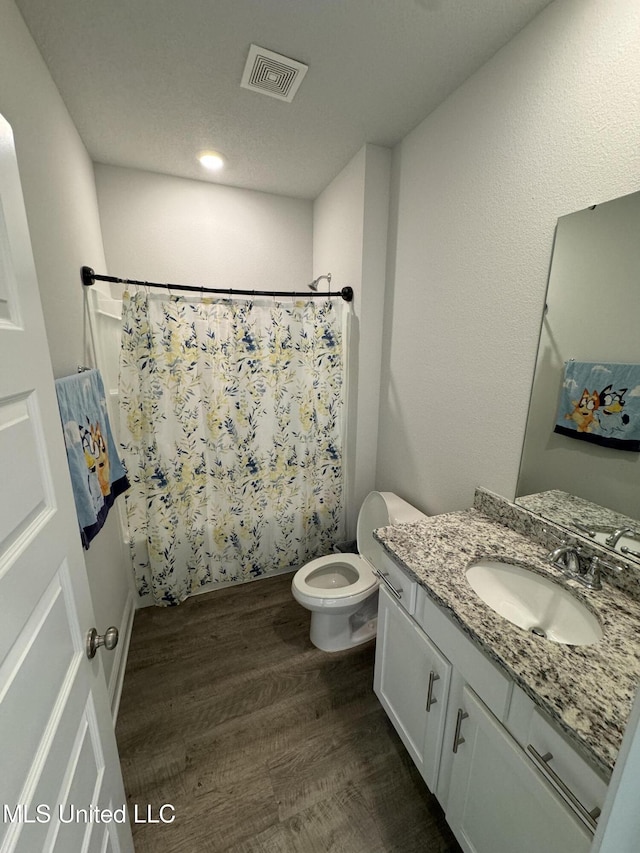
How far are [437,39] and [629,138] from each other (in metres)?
0.78

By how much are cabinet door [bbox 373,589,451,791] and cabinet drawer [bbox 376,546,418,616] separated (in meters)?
0.04

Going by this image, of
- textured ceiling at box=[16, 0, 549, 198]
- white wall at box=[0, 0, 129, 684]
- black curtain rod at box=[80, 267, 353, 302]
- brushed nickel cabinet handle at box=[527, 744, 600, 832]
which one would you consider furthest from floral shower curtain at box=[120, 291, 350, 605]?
brushed nickel cabinet handle at box=[527, 744, 600, 832]

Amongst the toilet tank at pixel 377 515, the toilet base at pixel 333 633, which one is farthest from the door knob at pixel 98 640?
the toilet tank at pixel 377 515

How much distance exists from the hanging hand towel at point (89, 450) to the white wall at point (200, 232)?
1.12 meters

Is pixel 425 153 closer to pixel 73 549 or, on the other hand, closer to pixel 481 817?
pixel 73 549

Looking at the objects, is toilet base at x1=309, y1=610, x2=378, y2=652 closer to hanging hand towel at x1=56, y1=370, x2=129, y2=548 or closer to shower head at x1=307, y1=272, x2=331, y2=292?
hanging hand towel at x1=56, y1=370, x2=129, y2=548

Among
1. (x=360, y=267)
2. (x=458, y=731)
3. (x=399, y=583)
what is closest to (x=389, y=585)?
(x=399, y=583)

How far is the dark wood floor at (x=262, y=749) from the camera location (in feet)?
3.56

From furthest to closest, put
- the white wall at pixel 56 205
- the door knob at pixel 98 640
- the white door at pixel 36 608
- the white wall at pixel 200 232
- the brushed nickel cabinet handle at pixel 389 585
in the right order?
1. the white wall at pixel 200 232
2. the brushed nickel cabinet handle at pixel 389 585
3. the white wall at pixel 56 205
4. the door knob at pixel 98 640
5. the white door at pixel 36 608

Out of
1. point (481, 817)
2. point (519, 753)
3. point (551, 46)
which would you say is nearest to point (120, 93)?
point (551, 46)

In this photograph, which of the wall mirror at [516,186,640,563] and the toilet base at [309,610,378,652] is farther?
the toilet base at [309,610,378,652]

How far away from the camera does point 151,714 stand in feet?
4.70

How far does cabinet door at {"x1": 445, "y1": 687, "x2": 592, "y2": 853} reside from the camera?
26.6 inches

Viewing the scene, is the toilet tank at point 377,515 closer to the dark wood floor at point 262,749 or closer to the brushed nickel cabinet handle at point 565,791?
the dark wood floor at point 262,749
